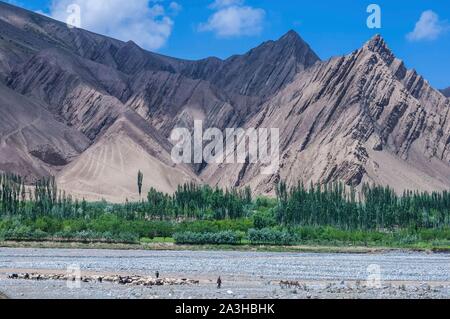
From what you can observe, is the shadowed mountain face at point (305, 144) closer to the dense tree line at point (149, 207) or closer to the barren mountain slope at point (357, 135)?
the barren mountain slope at point (357, 135)

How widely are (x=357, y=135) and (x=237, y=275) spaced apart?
129m

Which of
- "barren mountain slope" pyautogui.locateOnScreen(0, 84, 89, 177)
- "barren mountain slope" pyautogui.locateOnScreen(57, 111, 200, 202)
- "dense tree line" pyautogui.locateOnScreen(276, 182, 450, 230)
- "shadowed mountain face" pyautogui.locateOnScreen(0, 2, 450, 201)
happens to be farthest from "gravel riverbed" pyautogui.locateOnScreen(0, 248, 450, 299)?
"barren mountain slope" pyautogui.locateOnScreen(0, 84, 89, 177)

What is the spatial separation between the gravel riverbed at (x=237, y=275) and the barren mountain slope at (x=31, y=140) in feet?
309

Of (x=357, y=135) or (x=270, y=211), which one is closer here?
(x=270, y=211)

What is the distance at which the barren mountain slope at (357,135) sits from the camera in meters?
170

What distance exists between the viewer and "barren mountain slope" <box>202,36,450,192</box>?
16988 cm

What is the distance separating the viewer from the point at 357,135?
576 ft

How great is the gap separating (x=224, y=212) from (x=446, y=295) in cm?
8163

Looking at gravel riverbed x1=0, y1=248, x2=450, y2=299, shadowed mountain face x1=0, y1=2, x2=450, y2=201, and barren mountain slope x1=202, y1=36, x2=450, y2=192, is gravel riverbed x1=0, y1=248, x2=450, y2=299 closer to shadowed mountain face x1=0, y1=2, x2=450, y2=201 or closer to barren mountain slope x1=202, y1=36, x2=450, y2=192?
shadowed mountain face x1=0, y1=2, x2=450, y2=201

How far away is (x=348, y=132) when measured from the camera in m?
176

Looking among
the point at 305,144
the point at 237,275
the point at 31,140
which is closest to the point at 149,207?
the point at 31,140

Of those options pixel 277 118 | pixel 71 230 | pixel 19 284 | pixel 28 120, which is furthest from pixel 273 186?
pixel 19 284

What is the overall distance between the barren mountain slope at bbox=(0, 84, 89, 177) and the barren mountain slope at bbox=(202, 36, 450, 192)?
32.0m

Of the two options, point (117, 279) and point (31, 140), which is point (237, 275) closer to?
point (117, 279)
